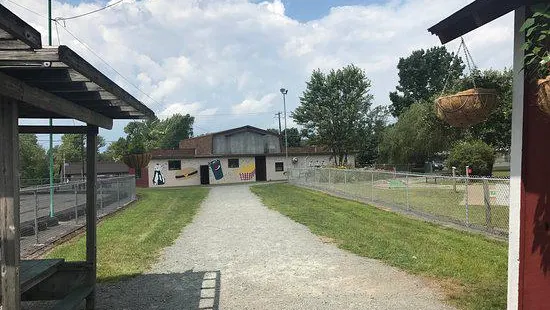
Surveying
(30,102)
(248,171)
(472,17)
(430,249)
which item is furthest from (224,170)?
(472,17)

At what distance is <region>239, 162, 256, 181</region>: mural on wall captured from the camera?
52.3 m

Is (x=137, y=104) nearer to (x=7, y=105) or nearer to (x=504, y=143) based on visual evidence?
(x=7, y=105)

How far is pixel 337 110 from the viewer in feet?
176

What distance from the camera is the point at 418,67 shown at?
237ft

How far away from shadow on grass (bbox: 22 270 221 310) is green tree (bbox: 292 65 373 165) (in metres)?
45.9

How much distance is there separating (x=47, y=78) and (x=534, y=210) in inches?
170

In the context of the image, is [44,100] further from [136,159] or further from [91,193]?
[136,159]

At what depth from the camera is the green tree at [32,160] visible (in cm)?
7162

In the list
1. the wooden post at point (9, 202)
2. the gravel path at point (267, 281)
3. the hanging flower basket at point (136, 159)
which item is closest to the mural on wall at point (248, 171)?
the hanging flower basket at point (136, 159)

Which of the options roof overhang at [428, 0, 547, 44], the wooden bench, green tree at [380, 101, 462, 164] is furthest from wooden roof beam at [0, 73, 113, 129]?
green tree at [380, 101, 462, 164]

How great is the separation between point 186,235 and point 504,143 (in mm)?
26772

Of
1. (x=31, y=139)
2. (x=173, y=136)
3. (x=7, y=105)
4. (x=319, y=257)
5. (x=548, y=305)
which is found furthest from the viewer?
(x=173, y=136)

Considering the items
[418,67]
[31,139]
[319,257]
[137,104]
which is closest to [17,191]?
[137,104]

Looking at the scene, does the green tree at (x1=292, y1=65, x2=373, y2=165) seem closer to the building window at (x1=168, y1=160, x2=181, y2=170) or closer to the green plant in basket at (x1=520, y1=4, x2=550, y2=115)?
the building window at (x1=168, y1=160, x2=181, y2=170)
